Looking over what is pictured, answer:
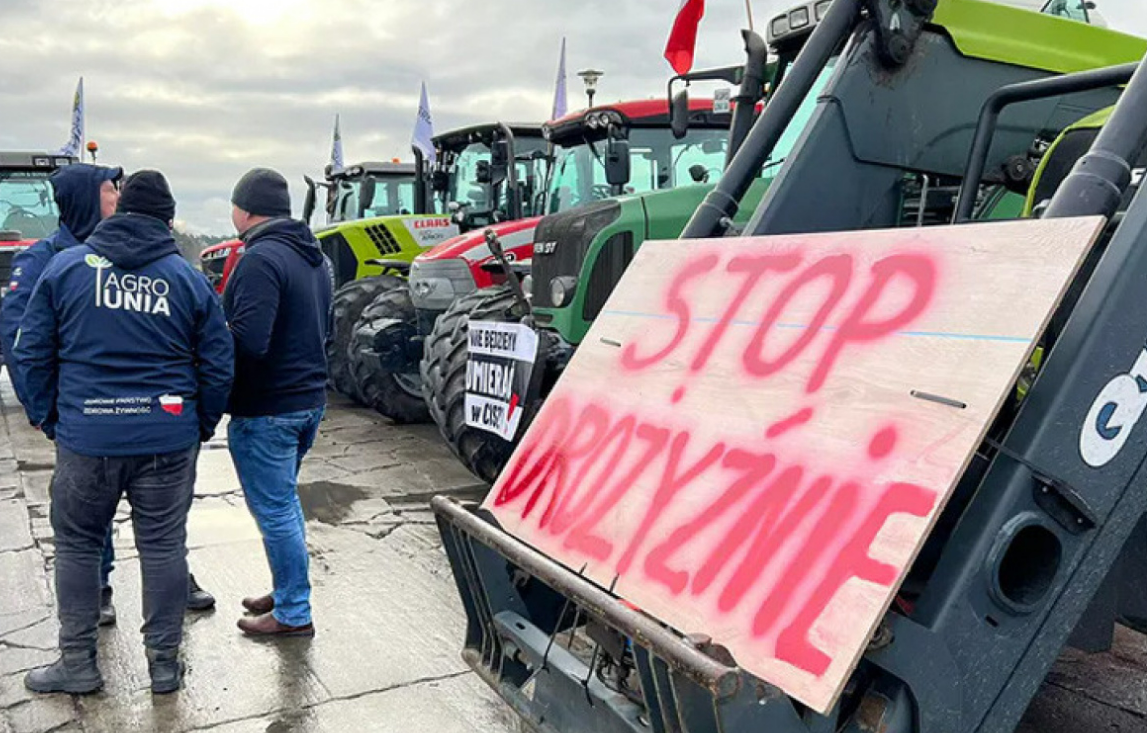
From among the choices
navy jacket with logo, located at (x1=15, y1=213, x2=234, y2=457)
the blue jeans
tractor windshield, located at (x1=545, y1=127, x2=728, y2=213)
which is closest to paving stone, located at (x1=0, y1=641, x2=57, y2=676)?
the blue jeans

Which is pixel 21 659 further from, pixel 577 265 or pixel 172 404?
pixel 577 265

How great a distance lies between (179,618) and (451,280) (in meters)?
4.27

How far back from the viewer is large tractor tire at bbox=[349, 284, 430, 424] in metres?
7.62

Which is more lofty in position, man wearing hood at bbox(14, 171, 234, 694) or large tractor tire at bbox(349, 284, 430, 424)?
man wearing hood at bbox(14, 171, 234, 694)

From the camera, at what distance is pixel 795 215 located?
128 inches

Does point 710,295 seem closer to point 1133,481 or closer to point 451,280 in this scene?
point 1133,481

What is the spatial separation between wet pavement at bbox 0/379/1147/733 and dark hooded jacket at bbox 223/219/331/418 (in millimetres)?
967

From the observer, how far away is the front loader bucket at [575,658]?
5.62ft

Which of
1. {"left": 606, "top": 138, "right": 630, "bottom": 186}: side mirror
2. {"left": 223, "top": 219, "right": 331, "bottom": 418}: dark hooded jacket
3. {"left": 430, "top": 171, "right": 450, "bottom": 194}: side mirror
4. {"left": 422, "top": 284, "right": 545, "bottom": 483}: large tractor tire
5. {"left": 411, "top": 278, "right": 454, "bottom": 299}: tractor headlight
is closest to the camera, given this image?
{"left": 223, "top": 219, "right": 331, "bottom": 418}: dark hooded jacket

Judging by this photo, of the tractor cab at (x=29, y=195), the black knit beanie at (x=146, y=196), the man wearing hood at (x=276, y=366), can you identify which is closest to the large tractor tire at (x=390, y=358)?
the man wearing hood at (x=276, y=366)

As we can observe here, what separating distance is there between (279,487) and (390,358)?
391 centimetres

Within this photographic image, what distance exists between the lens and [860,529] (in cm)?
179

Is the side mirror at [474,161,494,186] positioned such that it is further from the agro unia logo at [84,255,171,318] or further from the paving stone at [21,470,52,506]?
the agro unia logo at [84,255,171,318]

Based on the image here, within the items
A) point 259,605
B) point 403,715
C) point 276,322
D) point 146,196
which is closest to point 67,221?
point 146,196
